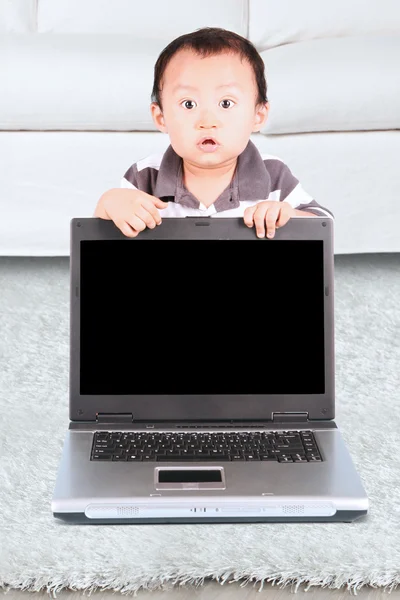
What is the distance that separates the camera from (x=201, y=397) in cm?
99

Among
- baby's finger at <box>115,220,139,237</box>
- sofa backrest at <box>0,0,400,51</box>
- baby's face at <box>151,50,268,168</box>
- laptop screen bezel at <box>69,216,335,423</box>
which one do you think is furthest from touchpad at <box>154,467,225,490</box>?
sofa backrest at <box>0,0,400,51</box>

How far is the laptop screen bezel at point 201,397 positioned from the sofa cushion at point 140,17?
3.88 feet

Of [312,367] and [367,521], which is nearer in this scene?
[367,521]

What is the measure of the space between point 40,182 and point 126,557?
1.14m

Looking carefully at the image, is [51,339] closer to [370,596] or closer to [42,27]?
[370,596]

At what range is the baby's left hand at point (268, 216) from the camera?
993mm

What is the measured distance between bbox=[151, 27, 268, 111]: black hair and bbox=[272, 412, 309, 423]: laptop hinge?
0.45 meters

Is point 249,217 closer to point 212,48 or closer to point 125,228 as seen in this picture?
point 125,228

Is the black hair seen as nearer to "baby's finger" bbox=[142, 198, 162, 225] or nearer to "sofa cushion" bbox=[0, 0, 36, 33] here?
"baby's finger" bbox=[142, 198, 162, 225]

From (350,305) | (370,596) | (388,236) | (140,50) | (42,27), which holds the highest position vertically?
(42,27)

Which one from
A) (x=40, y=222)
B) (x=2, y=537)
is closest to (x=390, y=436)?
(x=2, y=537)

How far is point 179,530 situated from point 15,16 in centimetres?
170

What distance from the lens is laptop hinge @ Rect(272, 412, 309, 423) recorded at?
38.7 inches

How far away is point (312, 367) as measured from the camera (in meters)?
0.99
